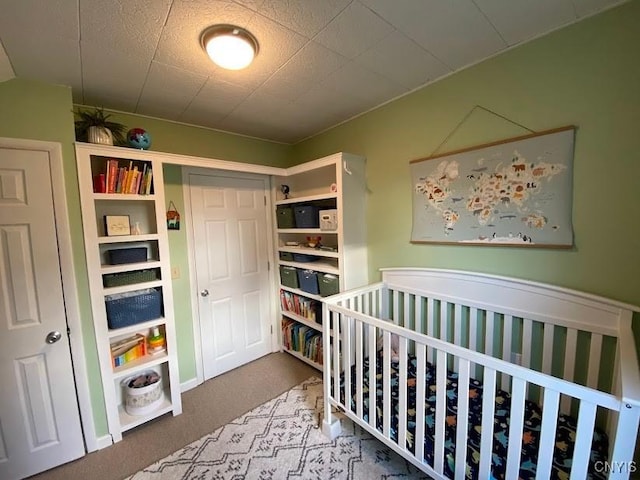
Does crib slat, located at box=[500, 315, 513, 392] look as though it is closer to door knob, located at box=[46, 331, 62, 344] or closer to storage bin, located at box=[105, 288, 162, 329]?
storage bin, located at box=[105, 288, 162, 329]

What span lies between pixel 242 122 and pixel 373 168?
1.25 m

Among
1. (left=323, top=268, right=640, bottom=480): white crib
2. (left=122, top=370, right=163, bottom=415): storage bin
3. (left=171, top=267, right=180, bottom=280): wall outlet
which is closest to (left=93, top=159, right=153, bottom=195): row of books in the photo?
(left=171, top=267, right=180, bottom=280): wall outlet

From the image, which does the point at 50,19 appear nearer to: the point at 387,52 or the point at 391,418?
the point at 387,52

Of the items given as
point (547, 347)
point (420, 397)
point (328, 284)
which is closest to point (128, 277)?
point (328, 284)

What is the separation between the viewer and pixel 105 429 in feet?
6.06

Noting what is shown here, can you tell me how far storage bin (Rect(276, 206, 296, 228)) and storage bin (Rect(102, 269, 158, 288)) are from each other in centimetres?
124

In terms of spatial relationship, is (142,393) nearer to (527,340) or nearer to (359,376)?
(359,376)

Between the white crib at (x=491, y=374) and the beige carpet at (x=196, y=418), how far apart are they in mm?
784

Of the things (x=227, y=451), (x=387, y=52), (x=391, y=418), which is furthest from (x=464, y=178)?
(x=227, y=451)

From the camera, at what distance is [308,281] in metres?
2.61

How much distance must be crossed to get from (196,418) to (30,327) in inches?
49.3

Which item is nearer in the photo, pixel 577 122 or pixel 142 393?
pixel 577 122

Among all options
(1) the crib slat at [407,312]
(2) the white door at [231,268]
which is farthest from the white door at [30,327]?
(1) the crib slat at [407,312]

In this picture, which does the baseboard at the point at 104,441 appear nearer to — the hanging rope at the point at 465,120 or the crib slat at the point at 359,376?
the crib slat at the point at 359,376
